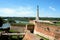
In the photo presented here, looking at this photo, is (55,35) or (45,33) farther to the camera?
(45,33)

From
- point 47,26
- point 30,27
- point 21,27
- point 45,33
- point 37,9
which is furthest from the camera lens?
point 37,9

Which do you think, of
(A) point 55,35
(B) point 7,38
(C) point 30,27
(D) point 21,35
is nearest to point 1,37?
(B) point 7,38

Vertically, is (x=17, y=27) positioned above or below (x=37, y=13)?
below

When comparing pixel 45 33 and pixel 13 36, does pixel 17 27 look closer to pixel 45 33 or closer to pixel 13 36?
pixel 13 36

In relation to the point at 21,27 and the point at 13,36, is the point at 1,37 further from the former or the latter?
the point at 21,27

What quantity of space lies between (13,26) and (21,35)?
5891 millimetres

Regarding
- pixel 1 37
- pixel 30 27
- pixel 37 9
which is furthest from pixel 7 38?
pixel 37 9

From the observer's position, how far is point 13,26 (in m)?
27.4

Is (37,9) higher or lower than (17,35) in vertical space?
higher

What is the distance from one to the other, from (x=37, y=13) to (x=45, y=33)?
47.6 ft

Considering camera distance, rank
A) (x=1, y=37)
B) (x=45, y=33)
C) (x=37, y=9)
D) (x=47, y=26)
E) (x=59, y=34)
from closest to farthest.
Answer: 1. (x=59, y=34)
2. (x=45, y=33)
3. (x=47, y=26)
4. (x=1, y=37)
5. (x=37, y=9)

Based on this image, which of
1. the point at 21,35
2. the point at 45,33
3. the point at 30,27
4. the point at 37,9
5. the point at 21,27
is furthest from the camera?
the point at 37,9

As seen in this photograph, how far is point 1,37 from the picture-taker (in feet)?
65.9

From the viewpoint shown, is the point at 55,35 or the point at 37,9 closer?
the point at 55,35
